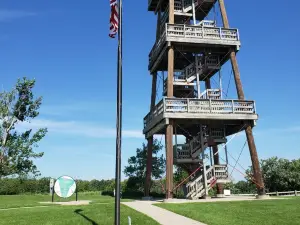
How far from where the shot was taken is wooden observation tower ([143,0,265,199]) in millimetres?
22422

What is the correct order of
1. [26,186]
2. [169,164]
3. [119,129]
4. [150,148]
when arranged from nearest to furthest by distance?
[119,129] → [169,164] → [150,148] → [26,186]

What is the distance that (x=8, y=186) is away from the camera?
1961 inches

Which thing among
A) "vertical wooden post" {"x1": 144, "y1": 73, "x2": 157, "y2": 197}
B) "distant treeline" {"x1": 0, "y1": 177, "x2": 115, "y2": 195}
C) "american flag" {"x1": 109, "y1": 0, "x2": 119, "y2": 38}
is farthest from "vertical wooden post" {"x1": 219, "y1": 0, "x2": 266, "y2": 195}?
"distant treeline" {"x1": 0, "y1": 177, "x2": 115, "y2": 195}

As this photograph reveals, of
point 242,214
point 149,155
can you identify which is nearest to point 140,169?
point 149,155

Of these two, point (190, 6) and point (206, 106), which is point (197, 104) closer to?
point (206, 106)

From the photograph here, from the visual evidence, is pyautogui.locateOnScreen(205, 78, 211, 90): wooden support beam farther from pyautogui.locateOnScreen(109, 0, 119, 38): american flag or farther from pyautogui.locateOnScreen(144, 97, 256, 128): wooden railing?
pyautogui.locateOnScreen(109, 0, 119, 38): american flag

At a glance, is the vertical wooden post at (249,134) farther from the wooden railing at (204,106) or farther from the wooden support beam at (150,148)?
the wooden support beam at (150,148)

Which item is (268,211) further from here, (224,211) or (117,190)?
(117,190)

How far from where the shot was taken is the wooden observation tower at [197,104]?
22.4m

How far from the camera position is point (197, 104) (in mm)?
22797

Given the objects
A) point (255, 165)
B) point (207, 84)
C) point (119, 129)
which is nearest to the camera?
point (119, 129)

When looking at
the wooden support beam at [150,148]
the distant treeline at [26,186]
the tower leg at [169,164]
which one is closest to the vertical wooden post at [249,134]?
the tower leg at [169,164]

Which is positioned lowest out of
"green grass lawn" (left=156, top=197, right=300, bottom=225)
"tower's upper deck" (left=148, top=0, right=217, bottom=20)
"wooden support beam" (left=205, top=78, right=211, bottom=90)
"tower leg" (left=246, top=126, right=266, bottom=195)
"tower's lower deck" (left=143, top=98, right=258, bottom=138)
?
"green grass lawn" (left=156, top=197, right=300, bottom=225)

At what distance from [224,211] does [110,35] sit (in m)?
9.59
